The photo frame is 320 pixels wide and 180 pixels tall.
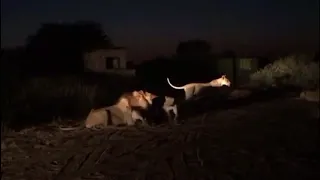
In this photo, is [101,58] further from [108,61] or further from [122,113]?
[122,113]

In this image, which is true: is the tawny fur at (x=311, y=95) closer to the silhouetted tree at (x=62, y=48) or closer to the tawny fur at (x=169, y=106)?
the silhouetted tree at (x=62, y=48)

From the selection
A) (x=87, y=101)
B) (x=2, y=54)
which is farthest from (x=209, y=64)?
(x=87, y=101)

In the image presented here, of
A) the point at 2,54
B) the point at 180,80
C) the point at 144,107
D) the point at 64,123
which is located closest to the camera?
the point at 2,54

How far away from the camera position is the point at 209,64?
17.4 ft

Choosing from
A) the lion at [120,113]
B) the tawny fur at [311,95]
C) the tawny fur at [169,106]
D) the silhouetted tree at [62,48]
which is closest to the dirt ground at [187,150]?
the tawny fur at [311,95]

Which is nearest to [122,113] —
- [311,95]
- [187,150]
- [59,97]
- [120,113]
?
[120,113]

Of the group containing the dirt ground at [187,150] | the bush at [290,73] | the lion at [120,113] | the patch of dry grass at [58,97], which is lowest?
the dirt ground at [187,150]

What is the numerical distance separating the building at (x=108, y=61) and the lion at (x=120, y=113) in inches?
59.1

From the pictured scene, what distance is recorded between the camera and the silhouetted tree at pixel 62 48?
5381 mm

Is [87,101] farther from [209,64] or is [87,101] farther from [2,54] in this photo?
[2,54]

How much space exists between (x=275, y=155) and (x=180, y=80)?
1.30 meters

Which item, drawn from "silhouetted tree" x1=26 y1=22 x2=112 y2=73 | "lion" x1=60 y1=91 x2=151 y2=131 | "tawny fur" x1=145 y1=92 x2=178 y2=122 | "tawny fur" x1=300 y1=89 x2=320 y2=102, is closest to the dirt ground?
"tawny fur" x1=300 y1=89 x2=320 y2=102

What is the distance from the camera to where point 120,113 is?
340 inches

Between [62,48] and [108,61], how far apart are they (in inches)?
20.0
